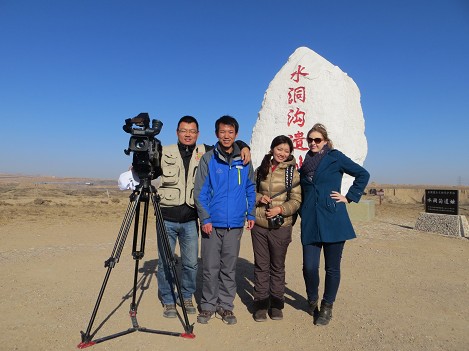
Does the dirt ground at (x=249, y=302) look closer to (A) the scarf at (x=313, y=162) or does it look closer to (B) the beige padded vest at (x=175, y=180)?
(B) the beige padded vest at (x=175, y=180)

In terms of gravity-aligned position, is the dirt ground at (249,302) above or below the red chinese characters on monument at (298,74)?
below

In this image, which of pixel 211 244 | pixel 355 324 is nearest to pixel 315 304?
pixel 355 324

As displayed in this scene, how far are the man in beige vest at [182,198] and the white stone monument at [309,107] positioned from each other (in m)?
5.81

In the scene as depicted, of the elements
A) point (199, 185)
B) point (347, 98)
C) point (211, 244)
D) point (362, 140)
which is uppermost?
point (347, 98)

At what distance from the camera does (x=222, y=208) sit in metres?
3.34

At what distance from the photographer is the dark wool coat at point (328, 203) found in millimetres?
3344

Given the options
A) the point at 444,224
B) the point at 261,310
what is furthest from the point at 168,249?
the point at 444,224

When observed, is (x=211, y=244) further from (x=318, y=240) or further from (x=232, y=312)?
(x=318, y=240)

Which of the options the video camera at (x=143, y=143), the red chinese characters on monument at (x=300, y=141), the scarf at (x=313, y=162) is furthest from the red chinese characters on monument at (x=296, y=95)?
the video camera at (x=143, y=143)

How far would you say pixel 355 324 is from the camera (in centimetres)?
343

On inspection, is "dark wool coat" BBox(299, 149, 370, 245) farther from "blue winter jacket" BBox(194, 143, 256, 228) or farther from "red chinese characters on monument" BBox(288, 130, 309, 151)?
"red chinese characters on monument" BBox(288, 130, 309, 151)

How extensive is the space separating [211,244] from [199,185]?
1.90ft

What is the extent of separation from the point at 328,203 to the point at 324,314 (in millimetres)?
1079

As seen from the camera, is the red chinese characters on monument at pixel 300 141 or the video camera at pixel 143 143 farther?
the red chinese characters on monument at pixel 300 141
